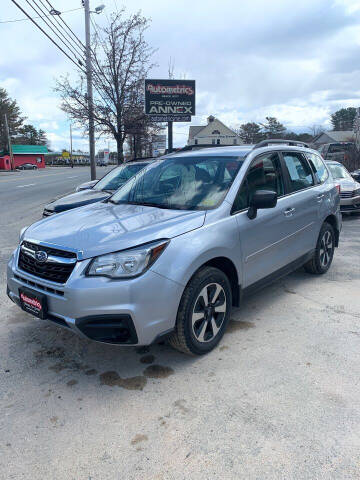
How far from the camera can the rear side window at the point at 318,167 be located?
5000 mm

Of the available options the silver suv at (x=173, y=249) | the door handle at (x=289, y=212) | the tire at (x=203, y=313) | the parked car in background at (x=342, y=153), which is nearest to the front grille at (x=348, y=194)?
the silver suv at (x=173, y=249)

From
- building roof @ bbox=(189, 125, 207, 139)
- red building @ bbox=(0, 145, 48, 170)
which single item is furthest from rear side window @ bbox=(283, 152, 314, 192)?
red building @ bbox=(0, 145, 48, 170)

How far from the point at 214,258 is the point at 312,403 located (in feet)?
4.22

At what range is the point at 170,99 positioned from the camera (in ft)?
45.1

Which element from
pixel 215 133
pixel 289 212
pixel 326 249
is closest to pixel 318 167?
pixel 326 249

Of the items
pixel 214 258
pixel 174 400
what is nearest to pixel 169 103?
pixel 214 258

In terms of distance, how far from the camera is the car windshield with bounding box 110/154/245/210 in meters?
3.46

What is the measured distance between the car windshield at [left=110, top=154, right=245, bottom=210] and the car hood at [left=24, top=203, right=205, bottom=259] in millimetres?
189

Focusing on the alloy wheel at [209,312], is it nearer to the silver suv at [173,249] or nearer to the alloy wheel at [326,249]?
the silver suv at [173,249]

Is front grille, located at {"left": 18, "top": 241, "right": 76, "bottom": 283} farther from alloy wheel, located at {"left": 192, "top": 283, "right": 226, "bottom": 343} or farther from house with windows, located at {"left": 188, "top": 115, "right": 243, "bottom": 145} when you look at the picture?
house with windows, located at {"left": 188, "top": 115, "right": 243, "bottom": 145}

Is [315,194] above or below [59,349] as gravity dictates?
above

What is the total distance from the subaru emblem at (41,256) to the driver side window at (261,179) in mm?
1681

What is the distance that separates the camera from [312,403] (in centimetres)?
259

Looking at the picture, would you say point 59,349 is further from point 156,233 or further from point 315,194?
point 315,194
